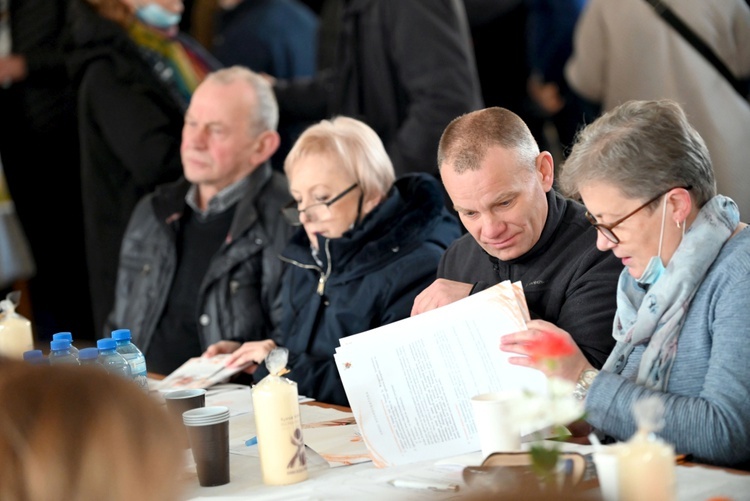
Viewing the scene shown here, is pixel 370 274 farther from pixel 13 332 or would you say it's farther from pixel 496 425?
pixel 496 425

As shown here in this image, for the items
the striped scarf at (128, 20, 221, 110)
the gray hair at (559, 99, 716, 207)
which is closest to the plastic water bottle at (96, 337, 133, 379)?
the gray hair at (559, 99, 716, 207)

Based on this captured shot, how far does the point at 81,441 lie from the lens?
3.18ft

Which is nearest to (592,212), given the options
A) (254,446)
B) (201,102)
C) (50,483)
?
(254,446)

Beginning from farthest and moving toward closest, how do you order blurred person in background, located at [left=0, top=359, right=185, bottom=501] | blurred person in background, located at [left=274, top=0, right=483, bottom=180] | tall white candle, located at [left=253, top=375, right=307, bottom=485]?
1. blurred person in background, located at [left=274, top=0, right=483, bottom=180]
2. tall white candle, located at [left=253, top=375, right=307, bottom=485]
3. blurred person in background, located at [left=0, top=359, right=185, bottom=501]

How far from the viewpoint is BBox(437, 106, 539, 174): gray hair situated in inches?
95.1

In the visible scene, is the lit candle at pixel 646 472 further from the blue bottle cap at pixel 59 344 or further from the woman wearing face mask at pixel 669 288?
the blue bottle cap at pixel 59 344

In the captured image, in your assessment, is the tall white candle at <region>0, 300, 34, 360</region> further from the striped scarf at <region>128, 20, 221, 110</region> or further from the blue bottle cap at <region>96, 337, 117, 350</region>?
the striped scarf at <region>128, 20, 221, 110</region>

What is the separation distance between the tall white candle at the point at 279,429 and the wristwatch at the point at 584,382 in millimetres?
558

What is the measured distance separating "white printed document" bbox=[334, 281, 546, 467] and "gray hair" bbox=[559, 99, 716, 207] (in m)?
0.30

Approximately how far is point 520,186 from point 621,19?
1493 millimetres

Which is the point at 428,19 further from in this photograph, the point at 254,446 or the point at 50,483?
the point at 50,483

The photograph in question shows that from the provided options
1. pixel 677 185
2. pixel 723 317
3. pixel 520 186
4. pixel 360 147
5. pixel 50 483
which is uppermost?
pixel 360 147

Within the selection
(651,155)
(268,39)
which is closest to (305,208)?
(651,155)

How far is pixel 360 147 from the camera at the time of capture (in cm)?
314
